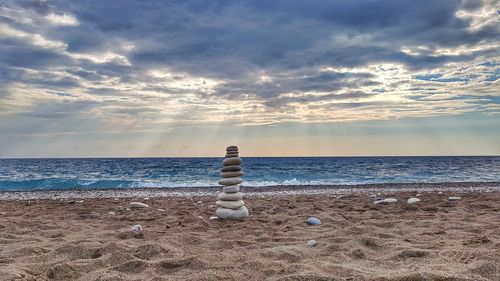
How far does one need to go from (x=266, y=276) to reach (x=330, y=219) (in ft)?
12.8

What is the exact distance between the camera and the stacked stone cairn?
790 cm

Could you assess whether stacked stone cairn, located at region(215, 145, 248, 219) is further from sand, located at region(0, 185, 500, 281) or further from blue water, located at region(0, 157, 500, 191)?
blue water, located at region(0, 157, 500, 191)

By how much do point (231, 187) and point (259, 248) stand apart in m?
3.16

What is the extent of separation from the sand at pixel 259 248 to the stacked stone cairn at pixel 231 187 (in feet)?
1.13

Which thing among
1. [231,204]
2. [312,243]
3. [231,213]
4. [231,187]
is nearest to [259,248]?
[312,243]

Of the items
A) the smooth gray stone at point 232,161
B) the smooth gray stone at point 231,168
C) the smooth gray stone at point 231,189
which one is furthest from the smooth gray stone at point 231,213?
the smooth gray stone at point 232,161

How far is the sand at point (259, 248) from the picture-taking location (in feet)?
12.5

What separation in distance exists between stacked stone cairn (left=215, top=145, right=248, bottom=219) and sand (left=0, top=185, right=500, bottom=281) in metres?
0.34

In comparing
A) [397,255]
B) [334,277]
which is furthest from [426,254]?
[334,277]

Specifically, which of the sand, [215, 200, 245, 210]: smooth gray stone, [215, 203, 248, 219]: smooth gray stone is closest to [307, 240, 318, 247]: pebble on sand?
the sand

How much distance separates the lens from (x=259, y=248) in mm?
4977

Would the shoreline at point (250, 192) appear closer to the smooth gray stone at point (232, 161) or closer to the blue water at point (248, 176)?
the blue water at point (248, 176)

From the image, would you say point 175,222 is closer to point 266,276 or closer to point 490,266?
point 266,276

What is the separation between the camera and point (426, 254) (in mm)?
4422
